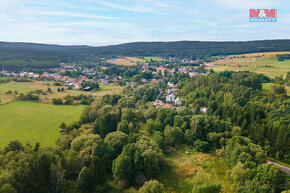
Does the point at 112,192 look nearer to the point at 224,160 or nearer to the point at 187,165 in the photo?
the point at 187,165

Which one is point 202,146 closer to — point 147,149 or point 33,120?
point 147,149

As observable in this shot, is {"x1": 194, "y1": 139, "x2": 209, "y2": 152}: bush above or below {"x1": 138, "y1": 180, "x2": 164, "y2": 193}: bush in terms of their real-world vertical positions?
below

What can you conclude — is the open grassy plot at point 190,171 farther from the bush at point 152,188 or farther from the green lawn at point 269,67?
the green lawn at point 269,67

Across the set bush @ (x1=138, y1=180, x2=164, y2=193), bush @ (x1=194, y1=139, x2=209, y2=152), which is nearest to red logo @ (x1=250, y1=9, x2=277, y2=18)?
bush @ (x1=194, y1=139, x2=209, y2=152)

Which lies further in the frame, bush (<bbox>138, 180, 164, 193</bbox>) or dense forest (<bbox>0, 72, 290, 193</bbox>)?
dense forest (<bbox>0, 72, 290, 193</bbox>)

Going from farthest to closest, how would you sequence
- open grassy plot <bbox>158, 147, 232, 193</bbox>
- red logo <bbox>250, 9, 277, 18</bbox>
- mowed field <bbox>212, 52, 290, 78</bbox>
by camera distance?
1. mowed field <bbox>212, 52, 290, 78</bbox>
2. red logo <bbox>250, 9, 277, 18</bbox>
3. open grassy plot <bbox>158, 147, 232, 193</bbox>

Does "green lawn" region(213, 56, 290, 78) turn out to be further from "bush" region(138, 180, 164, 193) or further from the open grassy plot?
"bush" region(138, 180, 164, 193)

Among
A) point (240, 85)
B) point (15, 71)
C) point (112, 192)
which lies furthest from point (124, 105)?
point (15, 71)
